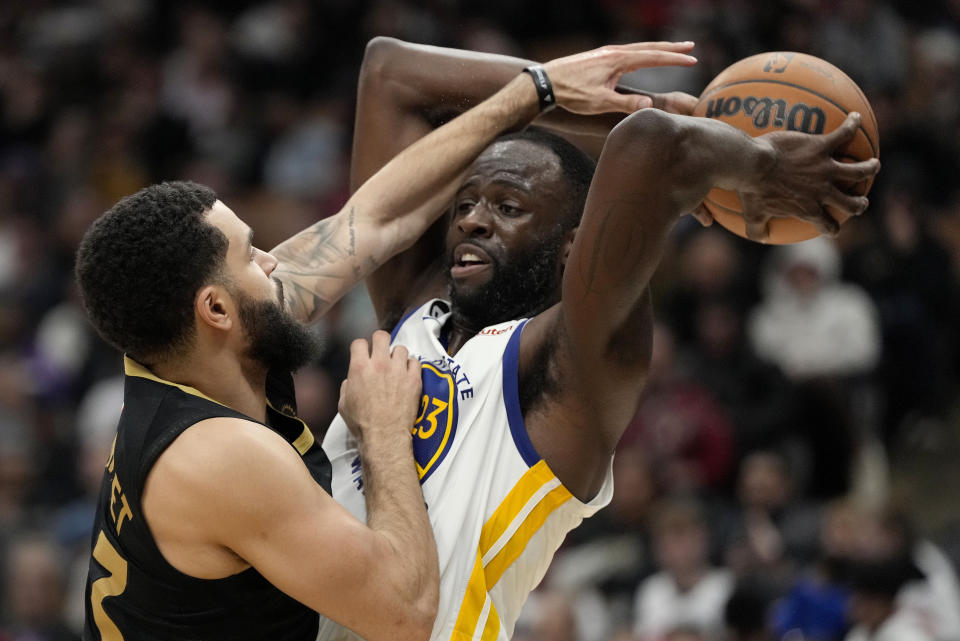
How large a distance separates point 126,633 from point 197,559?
1.05ft

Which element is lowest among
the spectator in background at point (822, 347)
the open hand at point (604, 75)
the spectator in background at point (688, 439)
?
the spectator in background at point (688, 439)

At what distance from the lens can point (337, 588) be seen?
2.93m

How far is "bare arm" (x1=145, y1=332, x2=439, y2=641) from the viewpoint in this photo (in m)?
2.92

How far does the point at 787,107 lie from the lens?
3305 mm

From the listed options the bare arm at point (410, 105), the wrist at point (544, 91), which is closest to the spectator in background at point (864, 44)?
the bare arm at point (410, 105)

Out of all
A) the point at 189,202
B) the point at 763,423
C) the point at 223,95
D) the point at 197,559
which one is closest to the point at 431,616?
the point at 197,559

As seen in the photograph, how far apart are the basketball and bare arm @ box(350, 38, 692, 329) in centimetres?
69

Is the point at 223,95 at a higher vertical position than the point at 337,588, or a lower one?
lower

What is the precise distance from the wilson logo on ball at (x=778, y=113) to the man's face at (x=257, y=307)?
4.03 ft

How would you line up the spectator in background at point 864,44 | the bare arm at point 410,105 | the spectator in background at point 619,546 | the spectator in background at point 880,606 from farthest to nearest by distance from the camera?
the spectator in background at point 864,44
the spectator in background at point 619,546
the spectator in background at point 880,606
the bare arm at point 410,105

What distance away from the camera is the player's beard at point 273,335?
3.26m

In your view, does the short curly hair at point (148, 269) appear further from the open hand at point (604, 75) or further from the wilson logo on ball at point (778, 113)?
the wilson logo on ball at point (778, 113)

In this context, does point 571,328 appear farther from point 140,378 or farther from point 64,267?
point 64,267

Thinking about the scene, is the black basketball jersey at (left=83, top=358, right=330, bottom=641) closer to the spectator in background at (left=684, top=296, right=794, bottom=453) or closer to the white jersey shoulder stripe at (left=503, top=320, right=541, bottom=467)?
the white jersey shoulder stripe at (left=503, top=320, right=541, bottom=467)
